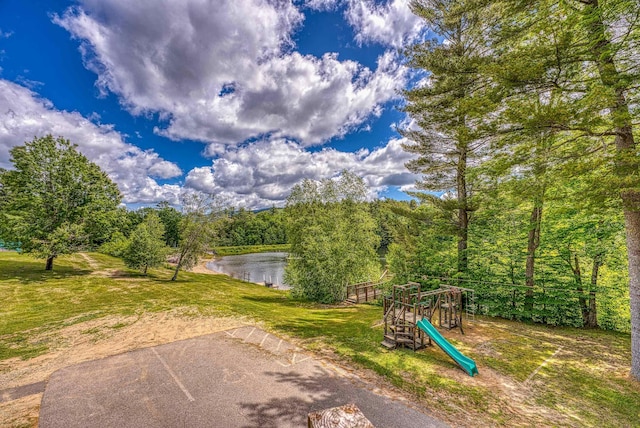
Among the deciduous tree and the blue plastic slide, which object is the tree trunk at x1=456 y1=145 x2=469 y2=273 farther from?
the deciduous tree

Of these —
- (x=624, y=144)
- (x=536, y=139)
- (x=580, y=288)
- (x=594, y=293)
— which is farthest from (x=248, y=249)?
(x=624, y=144)

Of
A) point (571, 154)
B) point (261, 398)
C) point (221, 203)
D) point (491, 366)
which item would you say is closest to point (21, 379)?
point (261, 398)

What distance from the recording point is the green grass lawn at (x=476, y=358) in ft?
17.5

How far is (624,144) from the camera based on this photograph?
239 inches

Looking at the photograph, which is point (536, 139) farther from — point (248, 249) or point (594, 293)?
point (248, 249)

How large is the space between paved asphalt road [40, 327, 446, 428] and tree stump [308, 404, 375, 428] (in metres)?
3.88

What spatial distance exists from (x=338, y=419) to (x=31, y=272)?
97.2 ft

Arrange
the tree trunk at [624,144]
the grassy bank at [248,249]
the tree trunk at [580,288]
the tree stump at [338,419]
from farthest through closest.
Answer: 1. the grassy bank at [248,249]
2. the tree trunk at [580,288]
3. the tree trunk at [624,144]
4. the tree stump at [338,419]

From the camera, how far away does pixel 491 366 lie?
7137mm

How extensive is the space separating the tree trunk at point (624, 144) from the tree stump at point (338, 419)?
678 cm

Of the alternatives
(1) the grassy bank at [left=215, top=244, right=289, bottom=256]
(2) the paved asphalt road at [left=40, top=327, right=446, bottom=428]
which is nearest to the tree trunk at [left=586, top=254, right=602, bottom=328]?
(2) the paved asphalt road at [left=40, top=327, right=446, bottom=428]

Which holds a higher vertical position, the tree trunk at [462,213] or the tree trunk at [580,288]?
the tree trunk at [462,213]

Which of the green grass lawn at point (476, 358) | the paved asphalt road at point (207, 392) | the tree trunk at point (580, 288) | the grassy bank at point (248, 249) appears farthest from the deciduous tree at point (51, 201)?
the grassy bank at point (248, 249)

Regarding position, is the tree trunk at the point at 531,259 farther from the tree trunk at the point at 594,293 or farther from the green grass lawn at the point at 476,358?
the tree trunk at the point at 594,293
